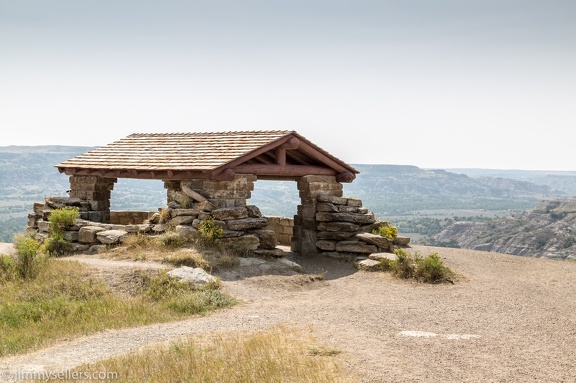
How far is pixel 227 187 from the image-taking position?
681 inches

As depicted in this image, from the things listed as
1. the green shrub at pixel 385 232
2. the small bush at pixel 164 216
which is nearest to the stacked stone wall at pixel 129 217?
the small bush at pixel 164 216

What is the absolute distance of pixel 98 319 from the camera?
453 inches

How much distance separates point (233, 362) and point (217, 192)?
944 cm

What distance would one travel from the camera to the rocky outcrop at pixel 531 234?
7506cm

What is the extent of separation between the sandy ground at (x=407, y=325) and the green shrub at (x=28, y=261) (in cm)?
156

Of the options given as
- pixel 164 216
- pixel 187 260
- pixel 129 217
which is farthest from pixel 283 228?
pixel 187 260

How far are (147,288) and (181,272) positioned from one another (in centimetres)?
89

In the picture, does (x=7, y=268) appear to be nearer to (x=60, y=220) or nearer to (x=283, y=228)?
(x=60, y=220)

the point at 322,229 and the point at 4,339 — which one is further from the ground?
the point at 322,229

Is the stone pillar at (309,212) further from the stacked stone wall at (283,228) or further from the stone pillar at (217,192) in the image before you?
the stone pillar at (217,192)

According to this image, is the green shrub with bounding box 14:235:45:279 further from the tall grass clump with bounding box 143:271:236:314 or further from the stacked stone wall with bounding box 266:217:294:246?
the stacked stone wall with bounding box 266:217:294:246

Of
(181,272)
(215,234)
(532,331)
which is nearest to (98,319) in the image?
(181,272)

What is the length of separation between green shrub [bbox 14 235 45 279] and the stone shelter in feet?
7.57

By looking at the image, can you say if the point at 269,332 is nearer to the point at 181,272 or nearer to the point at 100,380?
the point at 100,380
